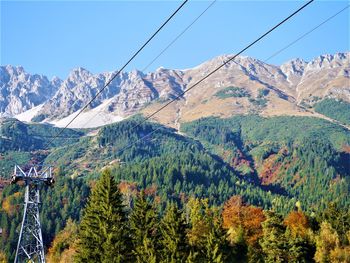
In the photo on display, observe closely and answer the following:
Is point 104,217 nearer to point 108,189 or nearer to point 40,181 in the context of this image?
point 108,189

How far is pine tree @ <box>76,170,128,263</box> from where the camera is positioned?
204 feet

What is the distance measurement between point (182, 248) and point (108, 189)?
44.5 feet

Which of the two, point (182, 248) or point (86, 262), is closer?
point (86, 262)

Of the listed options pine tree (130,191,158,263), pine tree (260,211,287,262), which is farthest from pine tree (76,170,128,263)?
pine tree (260,211,287,262)

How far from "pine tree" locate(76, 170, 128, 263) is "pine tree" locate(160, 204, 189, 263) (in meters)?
6.89

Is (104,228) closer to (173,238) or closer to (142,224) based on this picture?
(142,224)

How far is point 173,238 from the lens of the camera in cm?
6919

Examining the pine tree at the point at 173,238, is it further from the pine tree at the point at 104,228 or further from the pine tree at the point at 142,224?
the pine tree at the point at 104,228

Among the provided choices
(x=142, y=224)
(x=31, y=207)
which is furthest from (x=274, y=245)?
(x=31, y=207)

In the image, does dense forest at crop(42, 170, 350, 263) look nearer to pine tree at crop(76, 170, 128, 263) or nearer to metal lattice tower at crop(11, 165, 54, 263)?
pine tree at crop(76, 170, 128, 263)

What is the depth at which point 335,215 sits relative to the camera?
12688cm

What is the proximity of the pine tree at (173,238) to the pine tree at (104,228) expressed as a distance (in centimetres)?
689

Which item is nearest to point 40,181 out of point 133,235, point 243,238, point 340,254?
point 133,235

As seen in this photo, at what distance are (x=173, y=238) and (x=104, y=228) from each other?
11109 millimetres
